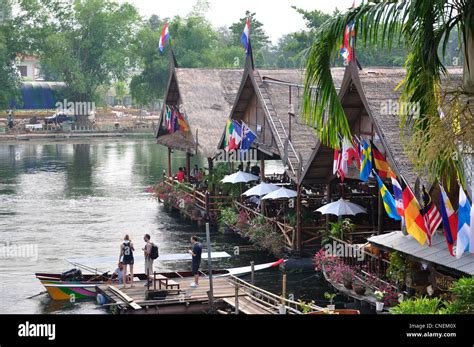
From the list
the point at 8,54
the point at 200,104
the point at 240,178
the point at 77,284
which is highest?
the point at 8,54

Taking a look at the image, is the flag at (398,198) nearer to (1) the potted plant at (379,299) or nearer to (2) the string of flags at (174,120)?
(1) the potted plant at (379,299)

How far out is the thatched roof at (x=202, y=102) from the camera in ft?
125

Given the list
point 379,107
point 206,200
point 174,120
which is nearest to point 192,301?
point 379,107

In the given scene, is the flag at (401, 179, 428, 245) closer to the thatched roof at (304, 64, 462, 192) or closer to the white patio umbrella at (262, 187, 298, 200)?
the thatched roof at (304, 64, 462, 192)

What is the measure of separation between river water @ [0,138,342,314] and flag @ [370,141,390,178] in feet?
11.7

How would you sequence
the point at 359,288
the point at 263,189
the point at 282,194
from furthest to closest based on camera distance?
the point at 263,189 → the point at 282,194 → the point at 359,288

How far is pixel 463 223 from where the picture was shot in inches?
600

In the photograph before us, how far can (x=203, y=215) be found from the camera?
35.5 meters

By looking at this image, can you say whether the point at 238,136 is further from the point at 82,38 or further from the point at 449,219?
the point at 82,38

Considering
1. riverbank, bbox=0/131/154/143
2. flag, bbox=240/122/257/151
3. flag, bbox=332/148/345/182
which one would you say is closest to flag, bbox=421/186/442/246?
flag, bbox=332/148/345/182

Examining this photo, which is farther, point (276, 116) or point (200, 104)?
point (200, 104)

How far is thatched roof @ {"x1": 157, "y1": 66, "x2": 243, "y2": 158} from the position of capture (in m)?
38.0

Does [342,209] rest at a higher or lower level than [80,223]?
higher

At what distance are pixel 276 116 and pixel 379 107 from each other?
7.92 metres
